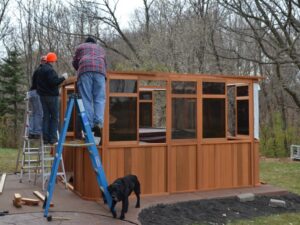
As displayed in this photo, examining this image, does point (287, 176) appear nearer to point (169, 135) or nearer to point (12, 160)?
point (169, 135)

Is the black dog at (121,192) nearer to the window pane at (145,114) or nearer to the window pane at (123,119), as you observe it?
the window pane at (123,119)

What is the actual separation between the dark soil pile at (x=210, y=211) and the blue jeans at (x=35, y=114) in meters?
2.42

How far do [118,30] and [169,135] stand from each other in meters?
17.0

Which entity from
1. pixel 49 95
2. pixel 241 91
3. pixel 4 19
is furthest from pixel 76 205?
pixel 4 19

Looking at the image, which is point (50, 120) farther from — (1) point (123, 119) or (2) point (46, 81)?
(1) point (123, 119)

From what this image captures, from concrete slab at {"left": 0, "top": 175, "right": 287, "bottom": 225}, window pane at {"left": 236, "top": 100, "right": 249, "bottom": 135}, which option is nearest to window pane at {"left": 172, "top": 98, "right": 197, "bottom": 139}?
concrete slab at {"left": 0, "top": 175, "right": 287, "bottom": 225}

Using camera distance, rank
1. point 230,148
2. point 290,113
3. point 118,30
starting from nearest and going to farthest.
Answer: point 230,148 → point 290,113 → point 118,30

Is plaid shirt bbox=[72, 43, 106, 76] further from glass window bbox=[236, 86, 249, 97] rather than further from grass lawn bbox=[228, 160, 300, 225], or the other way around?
glass window bbox=[236, 86, 249, 97]

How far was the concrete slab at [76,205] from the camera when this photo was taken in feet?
17.0

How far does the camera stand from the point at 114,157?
6578mm

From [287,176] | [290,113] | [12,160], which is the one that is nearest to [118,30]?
[290,113]

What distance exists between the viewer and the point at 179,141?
7180 mm

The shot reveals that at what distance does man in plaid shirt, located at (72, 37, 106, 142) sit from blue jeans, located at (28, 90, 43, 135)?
1523 mm

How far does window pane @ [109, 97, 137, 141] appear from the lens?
6551 millimetres
